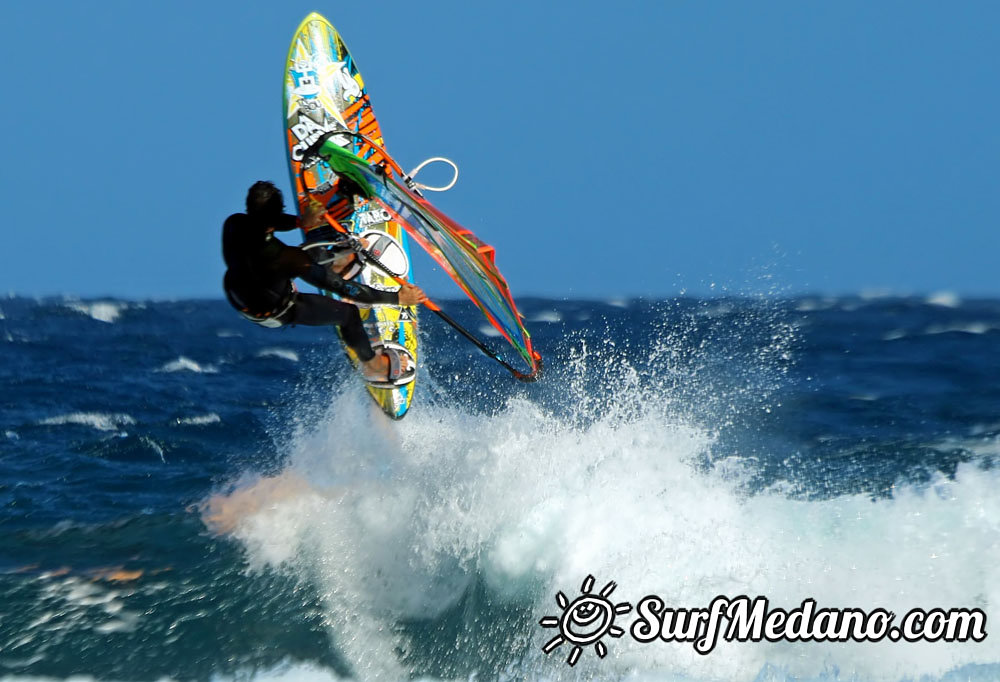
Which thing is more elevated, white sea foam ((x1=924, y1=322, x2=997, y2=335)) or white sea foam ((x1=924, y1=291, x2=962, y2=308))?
white sea foam ((x1=924, y1=291, x2=962, y2=308))

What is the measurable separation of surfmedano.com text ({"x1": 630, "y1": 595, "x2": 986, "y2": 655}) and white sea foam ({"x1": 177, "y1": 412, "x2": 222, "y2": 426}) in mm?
5942

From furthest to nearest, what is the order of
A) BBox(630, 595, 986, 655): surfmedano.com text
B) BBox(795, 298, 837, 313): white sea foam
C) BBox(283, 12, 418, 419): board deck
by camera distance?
BBox(795, 298, 837, 313): white sea foam → BBox(283, 12, 418, 419): board deck → BBox(630, 595, 986, 655): surfmedano.com text

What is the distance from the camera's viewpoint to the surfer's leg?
673 cm

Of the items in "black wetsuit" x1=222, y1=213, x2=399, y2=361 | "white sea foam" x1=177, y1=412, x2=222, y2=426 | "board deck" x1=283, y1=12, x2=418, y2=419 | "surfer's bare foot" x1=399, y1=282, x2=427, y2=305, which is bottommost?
"black wetsuit" x1=222, y1=213, x2=399, y2=361

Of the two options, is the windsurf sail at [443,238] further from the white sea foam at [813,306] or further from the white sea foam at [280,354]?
the white sea foam at [813,306]

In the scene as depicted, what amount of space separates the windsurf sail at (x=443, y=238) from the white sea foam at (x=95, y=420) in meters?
4.51

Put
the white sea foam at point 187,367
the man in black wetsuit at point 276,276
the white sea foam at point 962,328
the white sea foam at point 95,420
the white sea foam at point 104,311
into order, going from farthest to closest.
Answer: the white sea foam at point 104,311 < the white sea foam at point 962,328 < the white sea foam at point 187,367 < the white sea foam at point 95,420 < the man in black wetsuit at point 276,276

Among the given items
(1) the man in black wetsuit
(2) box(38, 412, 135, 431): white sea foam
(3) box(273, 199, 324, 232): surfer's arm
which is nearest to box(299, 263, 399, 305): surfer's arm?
(1) the man in black wetsuit

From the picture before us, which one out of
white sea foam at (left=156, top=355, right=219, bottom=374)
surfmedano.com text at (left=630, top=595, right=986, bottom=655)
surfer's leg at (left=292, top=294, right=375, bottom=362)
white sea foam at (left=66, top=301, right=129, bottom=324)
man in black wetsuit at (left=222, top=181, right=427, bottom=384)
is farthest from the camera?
white sea foam at (left=66, top=301, right=129, bottom=324)

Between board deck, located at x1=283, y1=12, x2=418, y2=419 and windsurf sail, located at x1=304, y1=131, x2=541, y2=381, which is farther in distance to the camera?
board deck, located at x1=283, y1=12, x2=418, y2=419

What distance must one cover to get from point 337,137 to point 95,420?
170 inches

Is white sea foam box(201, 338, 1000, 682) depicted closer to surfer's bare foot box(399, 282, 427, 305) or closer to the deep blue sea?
the deep blue sea

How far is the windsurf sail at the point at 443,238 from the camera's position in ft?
22.2

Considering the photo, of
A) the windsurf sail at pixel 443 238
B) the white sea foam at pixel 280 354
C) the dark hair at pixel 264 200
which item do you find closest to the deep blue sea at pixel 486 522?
the windsurf sail at pixel 443 238
